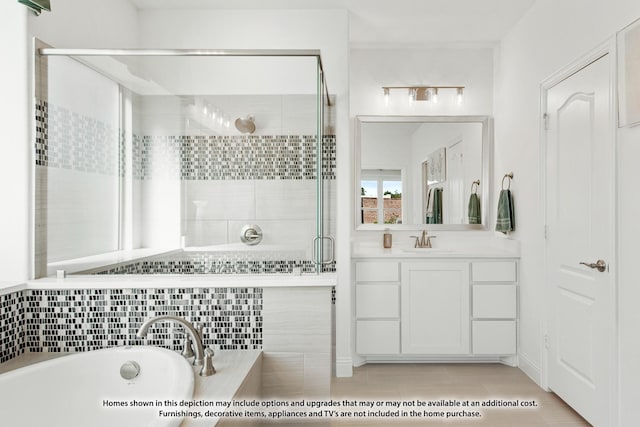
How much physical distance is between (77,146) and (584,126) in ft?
9.01

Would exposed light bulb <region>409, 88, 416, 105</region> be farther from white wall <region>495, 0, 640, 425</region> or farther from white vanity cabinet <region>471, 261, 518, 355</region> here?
white vanity cabinet <region>471, 261, 518, 355</region>

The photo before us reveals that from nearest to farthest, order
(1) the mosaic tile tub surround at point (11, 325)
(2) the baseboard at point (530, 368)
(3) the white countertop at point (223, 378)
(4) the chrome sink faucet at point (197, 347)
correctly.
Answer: (3) the white countertop at point (223, 378), (4) the chrome sink faucet at point (197, 347), (1) the mosaic tile tub surround at point (11, 325), (2) the baseboard at point (530, 368)

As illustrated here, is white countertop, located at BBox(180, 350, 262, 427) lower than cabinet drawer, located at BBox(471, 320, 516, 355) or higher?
higher

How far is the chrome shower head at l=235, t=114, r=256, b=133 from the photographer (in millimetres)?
2279

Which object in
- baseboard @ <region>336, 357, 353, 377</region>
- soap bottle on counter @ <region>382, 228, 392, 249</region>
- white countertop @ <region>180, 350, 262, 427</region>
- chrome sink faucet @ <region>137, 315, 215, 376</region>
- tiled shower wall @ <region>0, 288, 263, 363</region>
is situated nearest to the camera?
white countertop @ <region>180, 350, 262, 427</region>

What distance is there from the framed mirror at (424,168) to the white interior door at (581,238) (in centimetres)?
102

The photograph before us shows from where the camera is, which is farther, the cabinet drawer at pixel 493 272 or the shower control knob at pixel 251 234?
the cabinet drawer at pixel 493 272

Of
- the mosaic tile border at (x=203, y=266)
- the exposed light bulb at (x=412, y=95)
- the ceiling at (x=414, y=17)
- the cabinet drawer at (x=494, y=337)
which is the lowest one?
the cabinet drawer at (x=494, y=337)

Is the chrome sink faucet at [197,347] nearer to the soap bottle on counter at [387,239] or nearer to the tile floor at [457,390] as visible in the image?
the tile floor at [457,390]

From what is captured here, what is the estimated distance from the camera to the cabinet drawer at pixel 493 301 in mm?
3338

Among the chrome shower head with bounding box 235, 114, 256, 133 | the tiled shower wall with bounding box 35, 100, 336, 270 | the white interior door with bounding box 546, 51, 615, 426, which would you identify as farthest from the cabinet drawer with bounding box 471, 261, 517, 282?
the chrome shower head with bounding box 235, 114, 256, 133

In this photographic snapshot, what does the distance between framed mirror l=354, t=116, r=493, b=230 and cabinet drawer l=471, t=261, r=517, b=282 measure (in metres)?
0.58

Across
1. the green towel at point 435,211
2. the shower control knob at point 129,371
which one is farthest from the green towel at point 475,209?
the shower control knob at point 129,371

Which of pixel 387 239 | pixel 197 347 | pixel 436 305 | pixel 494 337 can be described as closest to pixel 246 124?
pixel 197 347
